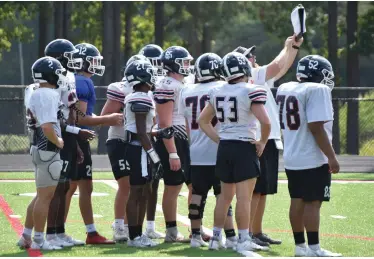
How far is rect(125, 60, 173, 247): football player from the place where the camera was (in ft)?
33.3

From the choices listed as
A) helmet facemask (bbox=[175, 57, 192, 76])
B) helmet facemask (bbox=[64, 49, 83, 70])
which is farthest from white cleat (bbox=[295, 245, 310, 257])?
helmet facemask (bbox=[64, 49, 83, 70])

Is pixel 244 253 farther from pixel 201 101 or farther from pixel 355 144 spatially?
pixel 355 144

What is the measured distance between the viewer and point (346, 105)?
2709 cm

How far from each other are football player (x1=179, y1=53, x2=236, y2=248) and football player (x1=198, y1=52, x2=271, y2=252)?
446 mm

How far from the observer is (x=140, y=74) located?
1026cm

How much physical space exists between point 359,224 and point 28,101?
4.38 m

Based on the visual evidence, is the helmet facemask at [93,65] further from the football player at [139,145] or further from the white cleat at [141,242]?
the white cleat at [141,242]

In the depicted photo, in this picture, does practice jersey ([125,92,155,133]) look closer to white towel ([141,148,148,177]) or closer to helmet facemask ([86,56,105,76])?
white towel ([141,148,148,177])

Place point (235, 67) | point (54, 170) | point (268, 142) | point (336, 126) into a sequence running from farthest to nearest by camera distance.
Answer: point (336, 126) → point (268, 142) → point (54, 170) → point (235, 67)

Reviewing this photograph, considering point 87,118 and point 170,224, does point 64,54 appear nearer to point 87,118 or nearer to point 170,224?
point 87,118

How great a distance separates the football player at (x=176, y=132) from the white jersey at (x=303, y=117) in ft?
4.36

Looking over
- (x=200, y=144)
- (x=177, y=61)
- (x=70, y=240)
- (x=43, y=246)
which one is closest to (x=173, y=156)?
(x=200, y=144)

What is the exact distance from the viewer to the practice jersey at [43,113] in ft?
31.9

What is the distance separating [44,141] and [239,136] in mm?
1819
